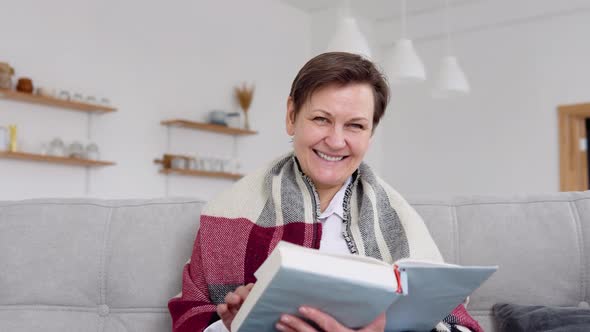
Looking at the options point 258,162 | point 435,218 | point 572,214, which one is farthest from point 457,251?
point 258,162

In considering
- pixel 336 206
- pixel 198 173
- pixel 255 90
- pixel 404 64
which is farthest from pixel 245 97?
pixel 336 206

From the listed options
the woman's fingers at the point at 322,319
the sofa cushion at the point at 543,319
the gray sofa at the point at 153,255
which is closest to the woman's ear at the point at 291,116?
the gray sofa at the point at 153,255

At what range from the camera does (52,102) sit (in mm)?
4816

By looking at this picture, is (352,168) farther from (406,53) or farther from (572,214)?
(406,53)

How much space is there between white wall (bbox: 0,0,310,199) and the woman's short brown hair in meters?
3.71

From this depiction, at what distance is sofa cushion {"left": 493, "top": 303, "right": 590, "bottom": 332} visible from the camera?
152 cm

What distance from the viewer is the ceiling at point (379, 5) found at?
6773 millimetres

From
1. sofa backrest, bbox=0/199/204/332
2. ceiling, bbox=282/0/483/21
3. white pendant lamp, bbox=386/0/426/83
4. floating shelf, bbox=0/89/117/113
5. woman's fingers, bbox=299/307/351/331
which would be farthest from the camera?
→ ceiling, bbox=282/0/483/21

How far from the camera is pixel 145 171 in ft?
18.4

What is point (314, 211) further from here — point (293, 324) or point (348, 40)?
point (348, 40)

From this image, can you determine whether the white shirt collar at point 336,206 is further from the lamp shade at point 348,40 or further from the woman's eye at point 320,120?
the lamp shade at point 348,40

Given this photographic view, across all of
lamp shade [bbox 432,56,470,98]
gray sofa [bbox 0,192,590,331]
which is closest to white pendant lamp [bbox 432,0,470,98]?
lamp shade [bbox 432,56,470,98]

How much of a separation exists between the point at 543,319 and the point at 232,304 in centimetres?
74

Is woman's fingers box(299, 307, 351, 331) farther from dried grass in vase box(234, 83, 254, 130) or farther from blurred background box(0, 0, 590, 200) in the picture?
dried grass in vase box(234, 83, 254, 130)
